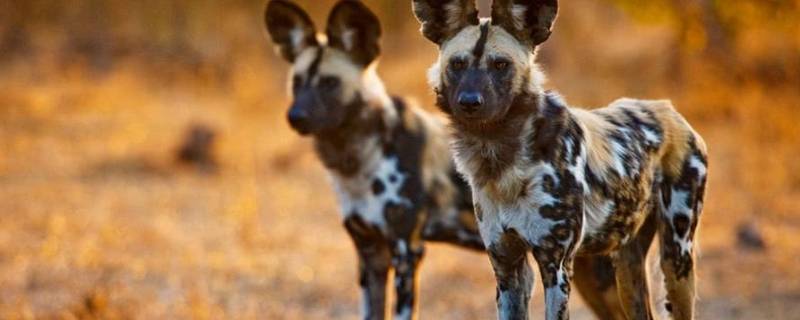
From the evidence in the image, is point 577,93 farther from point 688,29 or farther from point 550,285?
point 550,285

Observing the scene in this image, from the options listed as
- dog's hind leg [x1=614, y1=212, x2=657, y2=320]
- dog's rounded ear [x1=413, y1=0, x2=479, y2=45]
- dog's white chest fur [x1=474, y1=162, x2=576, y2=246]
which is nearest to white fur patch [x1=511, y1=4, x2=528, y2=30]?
dog's rounded ear [x1=413, y1=0, x2=479, y2=45]

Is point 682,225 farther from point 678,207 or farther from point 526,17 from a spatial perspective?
point 526,17

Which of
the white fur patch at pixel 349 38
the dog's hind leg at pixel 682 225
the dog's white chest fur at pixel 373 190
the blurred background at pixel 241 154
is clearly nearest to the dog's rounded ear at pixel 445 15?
the dog's hind leg at pixel 682 225

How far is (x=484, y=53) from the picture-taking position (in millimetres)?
3312

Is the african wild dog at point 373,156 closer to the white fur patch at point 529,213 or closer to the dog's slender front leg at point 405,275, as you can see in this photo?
the dog's slender front leg at point 405,275

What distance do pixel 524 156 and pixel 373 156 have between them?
1.61 meters

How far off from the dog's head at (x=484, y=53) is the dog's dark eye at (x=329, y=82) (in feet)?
4.84

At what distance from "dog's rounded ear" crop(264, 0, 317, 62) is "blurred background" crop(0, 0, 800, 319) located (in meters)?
1.26

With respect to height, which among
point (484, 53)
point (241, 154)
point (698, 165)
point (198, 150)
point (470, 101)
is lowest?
point (241, 154)

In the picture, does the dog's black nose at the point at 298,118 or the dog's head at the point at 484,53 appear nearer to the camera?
the dog's head at the point at 484,53

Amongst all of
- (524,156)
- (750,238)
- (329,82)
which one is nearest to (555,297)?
(524,156)

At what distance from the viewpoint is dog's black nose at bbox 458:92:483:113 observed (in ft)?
10.6

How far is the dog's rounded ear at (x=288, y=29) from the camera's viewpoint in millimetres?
5055

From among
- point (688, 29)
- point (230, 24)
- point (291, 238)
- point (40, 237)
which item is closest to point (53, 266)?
point (40, 237)
